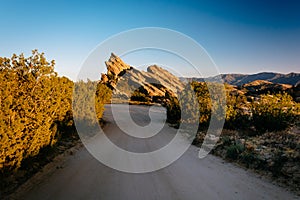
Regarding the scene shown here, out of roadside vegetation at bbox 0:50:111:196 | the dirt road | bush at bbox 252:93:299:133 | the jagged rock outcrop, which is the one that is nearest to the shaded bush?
roadside vegetation at bbox 0:50:111:196

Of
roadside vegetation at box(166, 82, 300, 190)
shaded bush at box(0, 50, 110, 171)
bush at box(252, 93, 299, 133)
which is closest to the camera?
shaded bush at box(0, 50, 110, 171)

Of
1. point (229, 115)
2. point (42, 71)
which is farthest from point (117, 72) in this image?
point (42, 71)

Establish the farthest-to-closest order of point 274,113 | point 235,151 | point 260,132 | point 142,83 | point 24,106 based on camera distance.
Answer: point 142,83 < point 274,113 < point 260,132 < point 235,151 < point 24,106

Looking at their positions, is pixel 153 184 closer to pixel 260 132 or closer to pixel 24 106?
pixel 24 106

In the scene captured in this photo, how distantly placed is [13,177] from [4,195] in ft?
2.95

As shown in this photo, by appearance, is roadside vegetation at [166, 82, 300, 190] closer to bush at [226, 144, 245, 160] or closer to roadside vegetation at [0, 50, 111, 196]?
bush at [226, 144, 245, 160]

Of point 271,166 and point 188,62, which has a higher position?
point 188,62

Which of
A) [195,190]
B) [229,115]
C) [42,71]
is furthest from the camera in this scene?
[229,115]

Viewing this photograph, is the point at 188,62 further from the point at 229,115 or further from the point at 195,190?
the point at 195,190

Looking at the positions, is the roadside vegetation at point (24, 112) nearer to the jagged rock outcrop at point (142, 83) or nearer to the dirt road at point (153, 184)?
the dirt road at point (153, 184)

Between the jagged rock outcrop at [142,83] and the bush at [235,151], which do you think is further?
the jagged rock outcrop at [142,83]

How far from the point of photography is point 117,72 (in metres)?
54.0

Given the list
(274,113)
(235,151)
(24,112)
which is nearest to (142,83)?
(274,113)

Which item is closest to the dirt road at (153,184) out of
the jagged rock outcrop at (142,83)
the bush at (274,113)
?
the bush at (274,113)
